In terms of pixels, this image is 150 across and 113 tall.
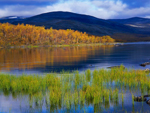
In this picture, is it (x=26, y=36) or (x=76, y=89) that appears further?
(x=26, y=36)

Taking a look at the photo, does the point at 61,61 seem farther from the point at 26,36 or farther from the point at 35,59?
the point at 26,36

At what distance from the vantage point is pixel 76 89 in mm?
→ 18391

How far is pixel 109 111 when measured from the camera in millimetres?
13648

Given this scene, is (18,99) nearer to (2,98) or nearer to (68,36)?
(2,98)

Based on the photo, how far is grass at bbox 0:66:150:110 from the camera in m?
14.9

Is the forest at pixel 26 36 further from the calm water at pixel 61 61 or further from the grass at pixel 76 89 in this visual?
the grass at pixel 76 89

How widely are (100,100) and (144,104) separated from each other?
3.26m

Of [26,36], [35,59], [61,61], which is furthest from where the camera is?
[26,36]

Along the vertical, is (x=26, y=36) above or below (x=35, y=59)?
above

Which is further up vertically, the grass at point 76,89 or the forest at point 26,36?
the forest at point 26,36

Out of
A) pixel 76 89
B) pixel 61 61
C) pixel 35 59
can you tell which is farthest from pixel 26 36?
pixel 76 89

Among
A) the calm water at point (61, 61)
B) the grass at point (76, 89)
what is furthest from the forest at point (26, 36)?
the grass at point (76, 89)

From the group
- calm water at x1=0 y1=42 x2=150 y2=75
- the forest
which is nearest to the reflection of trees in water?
calm water at x1=0 y1=42 x2=150 y2=75

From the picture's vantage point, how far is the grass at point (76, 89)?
14898mm
